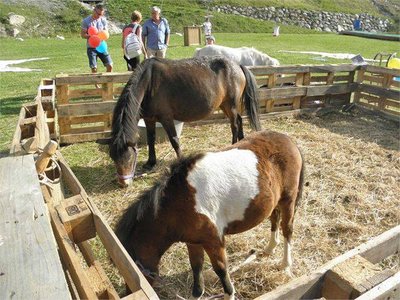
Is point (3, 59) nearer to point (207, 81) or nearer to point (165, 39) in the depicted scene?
point (165, 39)

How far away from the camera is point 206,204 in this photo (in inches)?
92.1

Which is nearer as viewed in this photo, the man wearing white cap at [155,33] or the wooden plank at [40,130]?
the wooden plank at [40,130]

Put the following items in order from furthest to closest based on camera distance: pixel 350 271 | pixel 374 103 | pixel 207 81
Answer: pixel 374 103 → pixel 207 81 → pixel 350 271

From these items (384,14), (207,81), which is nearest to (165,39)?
(207,81)

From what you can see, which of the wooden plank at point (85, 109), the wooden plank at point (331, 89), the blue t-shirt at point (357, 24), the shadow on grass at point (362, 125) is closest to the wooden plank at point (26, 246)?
the wooden plank at point (85, 109)

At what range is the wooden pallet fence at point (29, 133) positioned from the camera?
2.43 metres

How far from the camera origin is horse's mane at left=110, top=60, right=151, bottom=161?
4055 millimetres

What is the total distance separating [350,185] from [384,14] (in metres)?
59.0

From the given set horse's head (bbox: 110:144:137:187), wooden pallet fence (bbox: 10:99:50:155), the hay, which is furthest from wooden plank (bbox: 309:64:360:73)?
wooden pallet fence (bbox: 10:99:50:155)

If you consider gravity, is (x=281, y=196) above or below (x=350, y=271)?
below

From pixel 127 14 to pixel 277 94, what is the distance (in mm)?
24930

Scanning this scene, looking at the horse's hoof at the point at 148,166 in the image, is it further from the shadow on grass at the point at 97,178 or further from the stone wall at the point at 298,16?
the stone wall at the point at 298,16

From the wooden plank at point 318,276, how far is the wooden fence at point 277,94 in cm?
513

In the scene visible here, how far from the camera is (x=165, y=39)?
8156 millimetres
